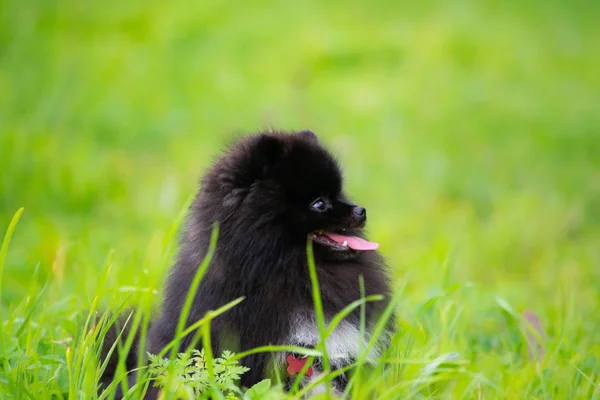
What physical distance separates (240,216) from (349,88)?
853 cm

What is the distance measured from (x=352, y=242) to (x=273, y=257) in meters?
0.47

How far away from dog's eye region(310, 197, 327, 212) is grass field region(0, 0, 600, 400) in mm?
713

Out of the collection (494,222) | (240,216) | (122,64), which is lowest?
(494,222)

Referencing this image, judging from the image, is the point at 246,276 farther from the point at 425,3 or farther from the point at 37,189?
the point at 425,3

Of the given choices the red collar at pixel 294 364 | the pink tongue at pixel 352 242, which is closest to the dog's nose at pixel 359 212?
the pink tongue at pixel 352 242

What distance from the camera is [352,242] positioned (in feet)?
12.8

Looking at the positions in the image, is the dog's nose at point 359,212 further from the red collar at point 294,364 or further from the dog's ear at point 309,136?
the red collar at point 294,364

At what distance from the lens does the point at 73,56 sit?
456 inches

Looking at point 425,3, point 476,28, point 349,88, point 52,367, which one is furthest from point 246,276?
point 425,3

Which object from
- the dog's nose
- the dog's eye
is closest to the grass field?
the dog's nose

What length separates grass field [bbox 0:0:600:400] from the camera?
4.25 meters

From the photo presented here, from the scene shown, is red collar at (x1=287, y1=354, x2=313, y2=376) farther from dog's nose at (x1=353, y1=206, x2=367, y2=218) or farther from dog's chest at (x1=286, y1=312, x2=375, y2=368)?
dog's nose at (x1=353, y1=206, x2=367, y2=218)

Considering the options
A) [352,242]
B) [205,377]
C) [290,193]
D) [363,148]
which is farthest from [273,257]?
[363,148]

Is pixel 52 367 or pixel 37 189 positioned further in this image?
pixel 37 189
